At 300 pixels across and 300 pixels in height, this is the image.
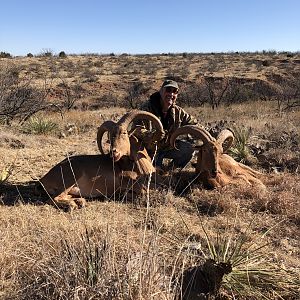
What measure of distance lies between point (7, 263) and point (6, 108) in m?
9.61

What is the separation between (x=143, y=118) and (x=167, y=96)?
1.03m

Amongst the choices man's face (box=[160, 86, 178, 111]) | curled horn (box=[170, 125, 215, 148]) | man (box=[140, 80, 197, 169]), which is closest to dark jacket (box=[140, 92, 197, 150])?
man (box=[140, 80, 197, 169])

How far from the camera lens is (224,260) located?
13.3 ft

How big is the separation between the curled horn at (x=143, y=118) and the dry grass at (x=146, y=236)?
88cm

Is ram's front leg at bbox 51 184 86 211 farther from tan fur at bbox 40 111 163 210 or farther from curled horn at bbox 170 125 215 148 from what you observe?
curled horn at bbox 170 125 215 148

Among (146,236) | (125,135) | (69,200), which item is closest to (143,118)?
(125,135)

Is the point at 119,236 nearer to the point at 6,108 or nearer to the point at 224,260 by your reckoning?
the point at 224,260

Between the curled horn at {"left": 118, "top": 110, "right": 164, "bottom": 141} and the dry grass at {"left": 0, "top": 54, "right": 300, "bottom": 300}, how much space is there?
2.87 feet

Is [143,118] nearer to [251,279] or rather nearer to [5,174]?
[5,174]

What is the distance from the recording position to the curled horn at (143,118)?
6.82 m

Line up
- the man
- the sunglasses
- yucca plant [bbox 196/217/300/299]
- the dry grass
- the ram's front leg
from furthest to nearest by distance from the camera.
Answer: the man → the sunglasses → the ram's front leg → yucca plant [bbox 196/217/300/299] → the dry grass

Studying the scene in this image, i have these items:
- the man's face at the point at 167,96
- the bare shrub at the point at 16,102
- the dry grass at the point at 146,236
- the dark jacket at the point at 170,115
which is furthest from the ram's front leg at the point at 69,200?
the bare shrub at the point at 16,102

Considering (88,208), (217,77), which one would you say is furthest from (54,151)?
(217,77)

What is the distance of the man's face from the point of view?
7891 mm
